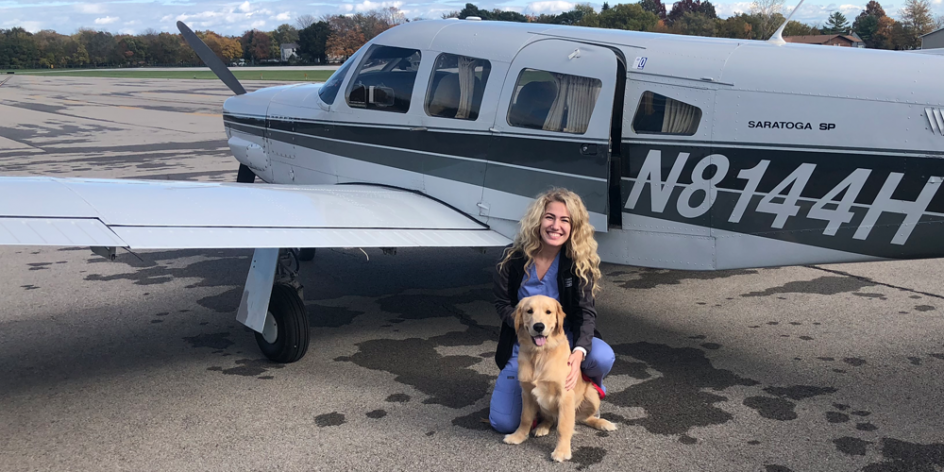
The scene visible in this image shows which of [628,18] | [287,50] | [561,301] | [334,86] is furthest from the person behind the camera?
[287,50]

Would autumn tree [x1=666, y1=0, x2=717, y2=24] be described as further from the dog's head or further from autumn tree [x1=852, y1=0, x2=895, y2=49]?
the dog's head

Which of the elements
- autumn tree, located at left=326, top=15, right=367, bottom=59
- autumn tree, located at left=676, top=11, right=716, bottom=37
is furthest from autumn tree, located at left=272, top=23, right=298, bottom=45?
autumn tree, located at left=676, top=11, right=716, bottom=37

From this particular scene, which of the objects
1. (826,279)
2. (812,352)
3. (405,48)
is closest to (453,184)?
(405,48)

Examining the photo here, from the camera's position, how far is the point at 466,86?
238 inches

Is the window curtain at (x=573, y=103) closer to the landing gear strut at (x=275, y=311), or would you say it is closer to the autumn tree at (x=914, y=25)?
the landing gear strut at (x=275, y=311)

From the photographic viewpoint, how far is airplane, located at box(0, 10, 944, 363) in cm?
446

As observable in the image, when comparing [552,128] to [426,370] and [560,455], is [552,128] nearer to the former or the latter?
[426,370]

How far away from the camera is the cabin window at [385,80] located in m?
6.41

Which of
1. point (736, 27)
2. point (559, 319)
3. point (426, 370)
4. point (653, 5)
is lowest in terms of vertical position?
point (426, 370)

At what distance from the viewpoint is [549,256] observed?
4.09 metres

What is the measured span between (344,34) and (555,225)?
8183 centimetres

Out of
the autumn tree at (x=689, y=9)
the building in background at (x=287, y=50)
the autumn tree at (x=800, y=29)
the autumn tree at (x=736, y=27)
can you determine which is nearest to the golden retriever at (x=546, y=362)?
the autumn tree at (x=736, y=27)

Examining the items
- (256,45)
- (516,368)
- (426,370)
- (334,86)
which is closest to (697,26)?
(334,86)

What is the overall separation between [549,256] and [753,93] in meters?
1.79
